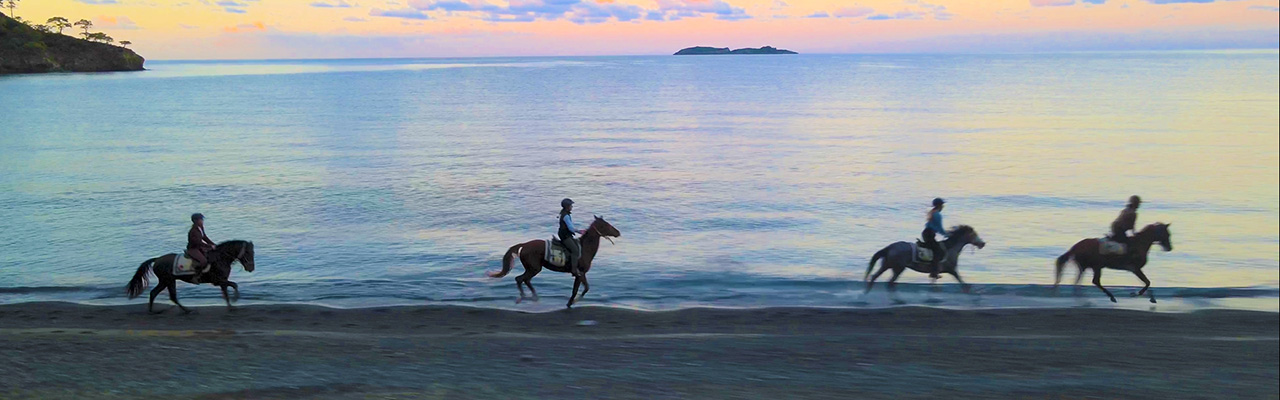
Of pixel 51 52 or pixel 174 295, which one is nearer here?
pixel 174 295

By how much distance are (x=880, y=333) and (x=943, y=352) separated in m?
1.62

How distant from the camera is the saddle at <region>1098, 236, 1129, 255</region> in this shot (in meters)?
16.5

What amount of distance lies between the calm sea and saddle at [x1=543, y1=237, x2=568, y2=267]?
122cm

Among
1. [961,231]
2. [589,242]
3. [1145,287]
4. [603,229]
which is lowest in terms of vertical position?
[1145,287]

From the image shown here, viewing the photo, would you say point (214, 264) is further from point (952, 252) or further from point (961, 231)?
point (961, 231)

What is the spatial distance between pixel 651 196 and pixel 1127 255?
66.5ft

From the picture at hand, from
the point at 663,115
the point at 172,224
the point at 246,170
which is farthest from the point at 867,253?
the point at 663,115

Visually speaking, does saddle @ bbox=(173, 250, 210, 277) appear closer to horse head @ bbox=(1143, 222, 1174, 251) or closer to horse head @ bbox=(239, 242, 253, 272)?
horse head @ bbox=(239, 242, 253, 272)

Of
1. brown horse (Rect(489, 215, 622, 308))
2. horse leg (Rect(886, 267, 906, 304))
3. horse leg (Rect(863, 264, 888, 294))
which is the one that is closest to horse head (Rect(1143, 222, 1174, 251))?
horse leg (Rect(886, 267, 906, 304))

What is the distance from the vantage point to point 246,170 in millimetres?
43656

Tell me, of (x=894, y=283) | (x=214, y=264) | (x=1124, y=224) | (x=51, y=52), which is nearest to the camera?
(x=214, y=264)

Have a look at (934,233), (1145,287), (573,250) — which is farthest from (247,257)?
(1145,287)

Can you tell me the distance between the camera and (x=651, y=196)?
1382 inches

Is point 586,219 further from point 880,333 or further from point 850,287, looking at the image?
point 880,333
